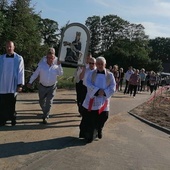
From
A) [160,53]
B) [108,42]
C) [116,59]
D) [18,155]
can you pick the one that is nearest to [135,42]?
[108,42]

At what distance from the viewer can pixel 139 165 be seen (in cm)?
768

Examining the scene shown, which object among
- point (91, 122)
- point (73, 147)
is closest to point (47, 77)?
point (91, 122)

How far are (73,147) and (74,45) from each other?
350cm

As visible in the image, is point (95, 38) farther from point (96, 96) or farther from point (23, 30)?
point (96, 96)

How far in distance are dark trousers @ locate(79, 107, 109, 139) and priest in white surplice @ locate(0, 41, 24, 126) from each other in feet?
5.80

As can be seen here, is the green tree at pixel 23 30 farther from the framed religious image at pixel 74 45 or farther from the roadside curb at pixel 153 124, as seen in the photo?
the framed religious image at pixel 74 45

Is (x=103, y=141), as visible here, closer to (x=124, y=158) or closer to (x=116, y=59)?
(x=124, y=158)

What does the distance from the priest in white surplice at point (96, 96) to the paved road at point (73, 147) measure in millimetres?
308

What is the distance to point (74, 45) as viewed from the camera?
11.0 m

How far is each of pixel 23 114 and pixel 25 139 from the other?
3.33 metres

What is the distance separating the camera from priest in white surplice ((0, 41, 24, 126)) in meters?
9.48

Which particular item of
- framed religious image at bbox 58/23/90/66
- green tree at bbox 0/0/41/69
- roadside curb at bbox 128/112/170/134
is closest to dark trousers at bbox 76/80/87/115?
framed religious image at bbox 58/23/90/66

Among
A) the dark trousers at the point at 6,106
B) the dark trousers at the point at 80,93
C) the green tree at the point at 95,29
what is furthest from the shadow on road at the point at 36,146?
the green tree at the point at 95,29

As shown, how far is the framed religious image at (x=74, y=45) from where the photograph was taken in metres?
10.8
